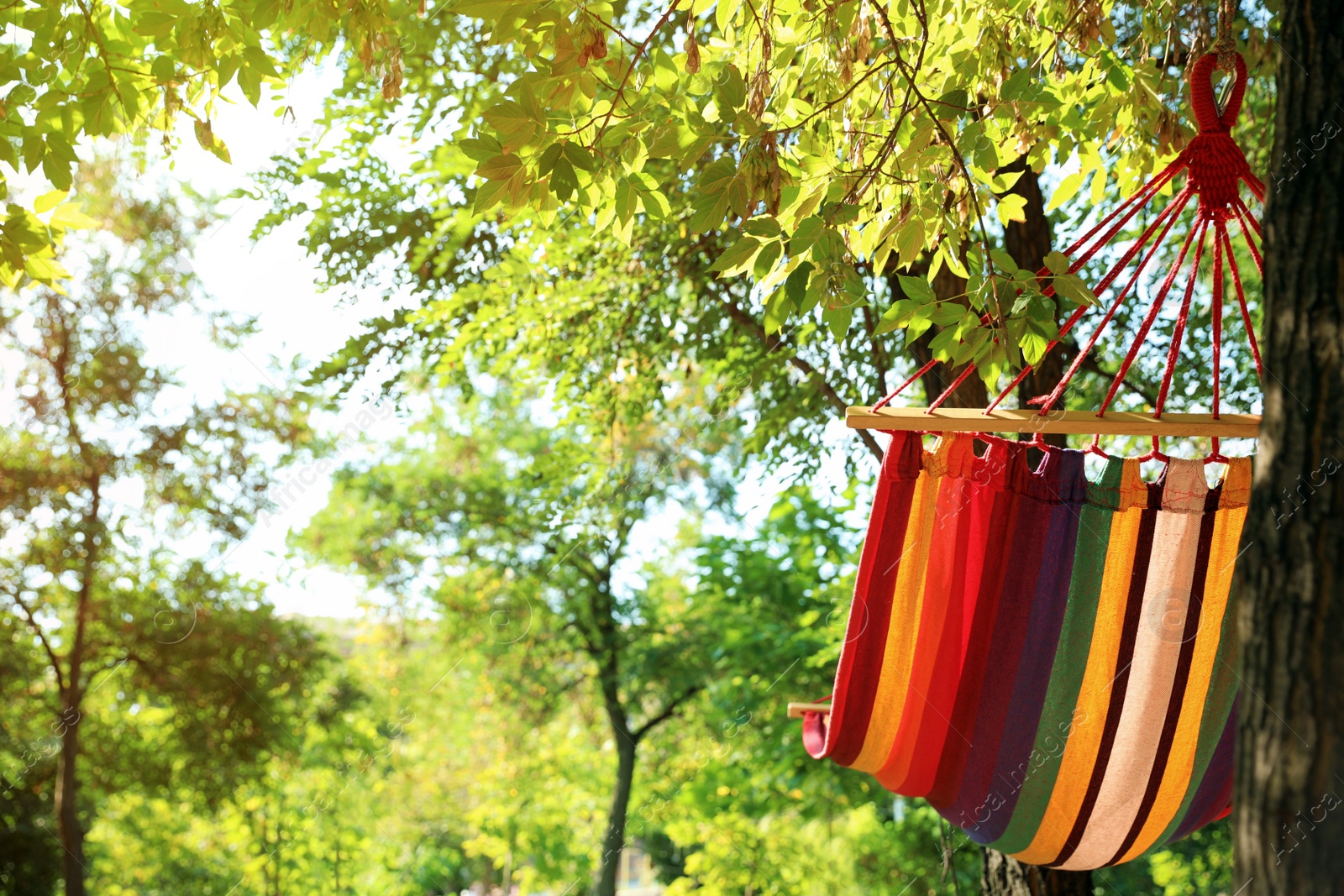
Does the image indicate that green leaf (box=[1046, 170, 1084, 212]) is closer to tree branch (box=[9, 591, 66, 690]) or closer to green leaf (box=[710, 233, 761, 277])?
green leaf (box=[710, 233, 761, 277])

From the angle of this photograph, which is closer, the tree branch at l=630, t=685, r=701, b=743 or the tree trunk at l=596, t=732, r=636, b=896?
the tree trunk at l=596, t=732, r=636, b=896

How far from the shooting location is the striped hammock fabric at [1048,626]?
1.92m

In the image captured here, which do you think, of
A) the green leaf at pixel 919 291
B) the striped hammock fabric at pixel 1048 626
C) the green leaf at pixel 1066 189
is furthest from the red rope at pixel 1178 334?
the green leaf at pixel 919 291

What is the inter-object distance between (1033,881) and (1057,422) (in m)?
1.47

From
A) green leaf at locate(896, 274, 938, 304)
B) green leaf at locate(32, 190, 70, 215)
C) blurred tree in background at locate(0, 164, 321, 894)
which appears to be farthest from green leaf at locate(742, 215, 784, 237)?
blurred tree in background at locate(0, 164, 321, 894)

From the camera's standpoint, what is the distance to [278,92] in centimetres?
212

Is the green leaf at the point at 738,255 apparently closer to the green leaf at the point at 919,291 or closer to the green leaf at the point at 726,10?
the green leaf at the point at 919,291

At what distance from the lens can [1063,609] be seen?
6.47 ft

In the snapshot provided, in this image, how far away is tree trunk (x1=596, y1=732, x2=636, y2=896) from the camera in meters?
7.94

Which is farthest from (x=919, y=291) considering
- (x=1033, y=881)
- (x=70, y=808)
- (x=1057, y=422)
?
(x=70, y=808)

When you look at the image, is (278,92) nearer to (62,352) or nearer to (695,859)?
(62,352)

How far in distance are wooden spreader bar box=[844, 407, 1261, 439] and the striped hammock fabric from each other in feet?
0.25

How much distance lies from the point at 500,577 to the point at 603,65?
8791 mm

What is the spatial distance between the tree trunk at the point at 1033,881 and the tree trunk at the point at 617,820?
5.30 metres
